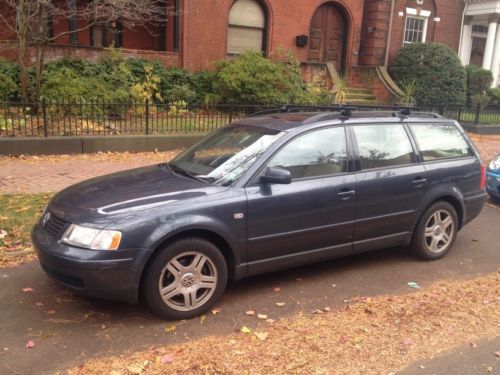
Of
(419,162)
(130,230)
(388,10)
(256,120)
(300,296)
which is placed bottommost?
(300,296)

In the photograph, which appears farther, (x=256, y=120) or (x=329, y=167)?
(x=256, y=120)

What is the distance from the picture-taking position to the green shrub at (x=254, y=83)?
1464cm

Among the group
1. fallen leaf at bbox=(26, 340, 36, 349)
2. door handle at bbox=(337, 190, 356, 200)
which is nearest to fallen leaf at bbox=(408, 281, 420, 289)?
door handle at bbox=(337, 190, 356, 200)

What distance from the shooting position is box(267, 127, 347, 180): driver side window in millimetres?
4457

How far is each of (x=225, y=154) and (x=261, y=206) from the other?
74 cm

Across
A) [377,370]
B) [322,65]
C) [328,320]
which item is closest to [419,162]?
[328,320]

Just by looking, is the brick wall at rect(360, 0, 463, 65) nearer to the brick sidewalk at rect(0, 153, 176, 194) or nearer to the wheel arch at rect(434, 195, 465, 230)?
the brick sidewalk at rect(0, 153, 176, 194)

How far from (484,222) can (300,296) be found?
3882mm

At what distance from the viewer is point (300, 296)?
4.46 meters

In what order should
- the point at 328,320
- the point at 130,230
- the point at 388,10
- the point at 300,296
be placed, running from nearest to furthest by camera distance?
the point at 130,230
the point at 328,320
the point at 300,296
the point at 388,10

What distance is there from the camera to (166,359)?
11.1 feet

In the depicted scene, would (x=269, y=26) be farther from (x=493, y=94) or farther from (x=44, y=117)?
(x=44, y=117)

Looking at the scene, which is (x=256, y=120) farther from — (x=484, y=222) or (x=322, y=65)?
(x=322, y=65)

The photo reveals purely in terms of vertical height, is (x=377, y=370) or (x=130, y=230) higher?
(x=130, y=230)
